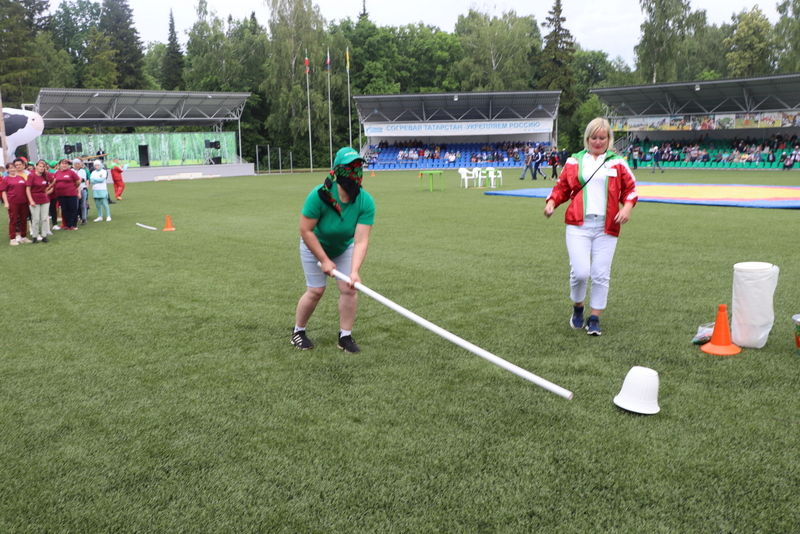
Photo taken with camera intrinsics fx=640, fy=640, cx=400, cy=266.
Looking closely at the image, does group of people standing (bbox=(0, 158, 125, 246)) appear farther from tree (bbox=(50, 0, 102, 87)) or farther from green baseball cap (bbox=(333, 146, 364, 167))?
tree (bbox=(50, 0, 102, 87))

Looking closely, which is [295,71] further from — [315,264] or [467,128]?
[315,264]

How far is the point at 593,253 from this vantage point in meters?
5.75

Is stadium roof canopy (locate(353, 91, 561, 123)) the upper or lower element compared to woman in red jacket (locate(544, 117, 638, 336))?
upper

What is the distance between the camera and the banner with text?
5462cm

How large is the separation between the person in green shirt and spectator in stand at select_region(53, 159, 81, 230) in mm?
11765

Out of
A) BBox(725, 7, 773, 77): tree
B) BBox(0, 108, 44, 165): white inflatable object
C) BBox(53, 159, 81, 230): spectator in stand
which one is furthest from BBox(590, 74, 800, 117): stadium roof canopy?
BBox(53, 159, 81, 230): spectator in stand

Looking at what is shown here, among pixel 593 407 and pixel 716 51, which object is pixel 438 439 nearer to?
pixel 593 407

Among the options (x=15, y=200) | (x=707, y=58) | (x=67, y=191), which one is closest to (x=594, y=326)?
(x=15, y=200)

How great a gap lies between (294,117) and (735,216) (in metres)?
49.2

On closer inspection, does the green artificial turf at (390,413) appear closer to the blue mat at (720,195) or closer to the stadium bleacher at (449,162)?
the blue mat at (720,195)

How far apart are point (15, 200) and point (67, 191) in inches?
74.4

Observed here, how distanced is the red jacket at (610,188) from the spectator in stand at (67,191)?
42.5ft

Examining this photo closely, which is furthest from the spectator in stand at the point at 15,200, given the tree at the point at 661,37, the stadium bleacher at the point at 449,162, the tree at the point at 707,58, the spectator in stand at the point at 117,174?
the tree at the point at 707,58

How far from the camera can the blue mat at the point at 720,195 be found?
16.6m
